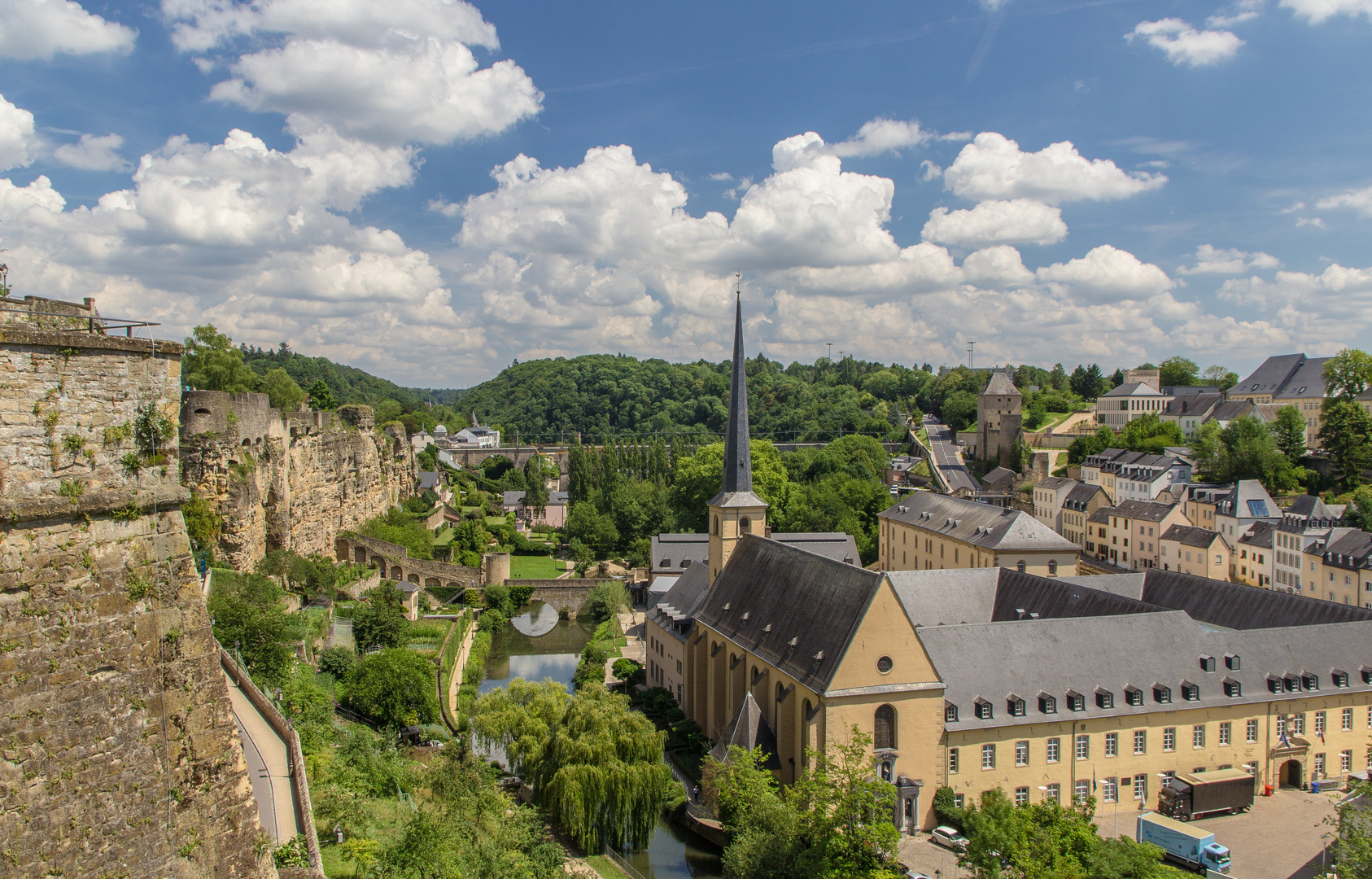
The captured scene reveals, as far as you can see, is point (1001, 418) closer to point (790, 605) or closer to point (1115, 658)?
point (1115, 658)

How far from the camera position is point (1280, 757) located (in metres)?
27.8

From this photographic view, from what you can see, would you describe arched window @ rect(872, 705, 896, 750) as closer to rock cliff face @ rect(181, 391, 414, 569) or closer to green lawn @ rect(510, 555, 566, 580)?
rock cliff face @ rect(181, 391, 414, 569)

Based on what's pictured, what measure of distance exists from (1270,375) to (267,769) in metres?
99.1

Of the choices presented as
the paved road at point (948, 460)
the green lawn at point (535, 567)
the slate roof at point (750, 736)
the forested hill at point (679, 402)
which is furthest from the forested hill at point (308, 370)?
the slate roof at point (750, 736)

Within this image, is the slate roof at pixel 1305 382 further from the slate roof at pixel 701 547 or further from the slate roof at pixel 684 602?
the slate roof at pixel 684 602

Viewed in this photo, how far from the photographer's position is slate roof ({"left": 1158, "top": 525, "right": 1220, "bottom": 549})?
55812 mm

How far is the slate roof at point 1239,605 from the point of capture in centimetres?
3102

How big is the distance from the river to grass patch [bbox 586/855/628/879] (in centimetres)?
120

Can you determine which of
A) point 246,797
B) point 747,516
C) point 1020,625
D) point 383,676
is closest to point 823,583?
point 1020,625

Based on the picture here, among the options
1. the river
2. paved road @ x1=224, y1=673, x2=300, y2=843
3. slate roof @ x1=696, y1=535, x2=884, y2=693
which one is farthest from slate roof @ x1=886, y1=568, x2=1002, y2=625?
paved road @ x1=224, y1=673, x2=300, y2=843

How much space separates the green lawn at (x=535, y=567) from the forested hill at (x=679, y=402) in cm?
6781

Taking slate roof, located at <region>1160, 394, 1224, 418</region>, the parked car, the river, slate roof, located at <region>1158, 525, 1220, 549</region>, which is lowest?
the river

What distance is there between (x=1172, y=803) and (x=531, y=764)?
19.2 metres

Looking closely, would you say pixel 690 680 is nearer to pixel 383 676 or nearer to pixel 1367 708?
pixel 383 676
